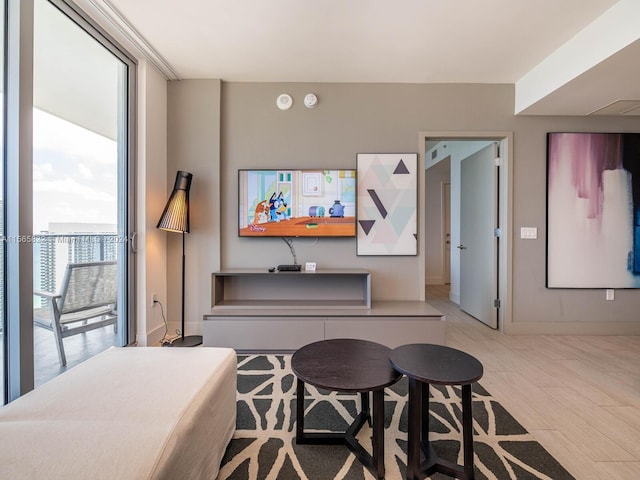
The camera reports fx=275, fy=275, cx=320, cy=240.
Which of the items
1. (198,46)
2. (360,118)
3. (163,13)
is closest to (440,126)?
(360,118)

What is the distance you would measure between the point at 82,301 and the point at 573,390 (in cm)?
367

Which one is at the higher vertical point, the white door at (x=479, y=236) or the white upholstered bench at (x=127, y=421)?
the white door at (x=479, y=236)

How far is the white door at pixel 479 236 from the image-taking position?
125 inches

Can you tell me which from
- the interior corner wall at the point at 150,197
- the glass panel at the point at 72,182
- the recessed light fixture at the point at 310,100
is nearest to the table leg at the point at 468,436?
the glass panel at the point at 72,182

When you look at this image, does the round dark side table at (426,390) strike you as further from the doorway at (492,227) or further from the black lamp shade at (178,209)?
the black lamp shade at (178,209)

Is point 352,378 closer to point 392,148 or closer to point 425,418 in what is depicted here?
point 425,418

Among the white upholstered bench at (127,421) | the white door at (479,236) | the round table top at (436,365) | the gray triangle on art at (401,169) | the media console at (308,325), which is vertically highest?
the gray triangle on art at (401,169)

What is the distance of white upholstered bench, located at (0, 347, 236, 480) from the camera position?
80 centimetres

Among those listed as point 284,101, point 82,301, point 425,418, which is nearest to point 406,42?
point 284,101

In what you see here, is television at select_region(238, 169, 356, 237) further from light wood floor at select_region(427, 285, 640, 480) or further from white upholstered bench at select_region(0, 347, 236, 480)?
light wood floor at select_region(427, 285, 640, 480)

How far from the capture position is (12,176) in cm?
156

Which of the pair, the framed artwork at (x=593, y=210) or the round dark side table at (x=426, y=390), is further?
the framed artwork at (x=593, y=210)

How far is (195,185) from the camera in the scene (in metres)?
2.91

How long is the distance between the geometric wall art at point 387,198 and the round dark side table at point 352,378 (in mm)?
1565
